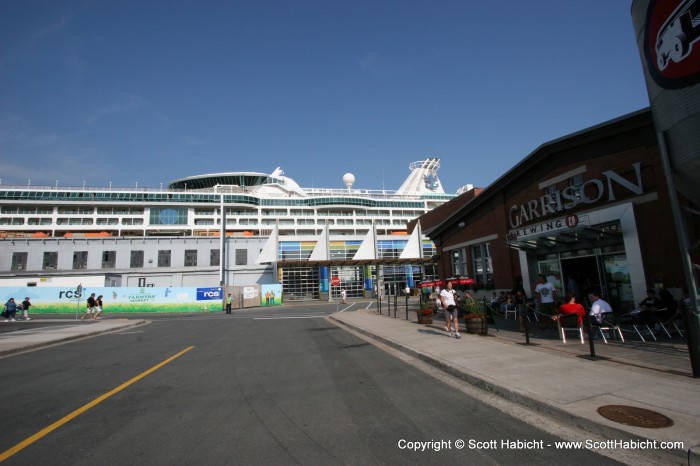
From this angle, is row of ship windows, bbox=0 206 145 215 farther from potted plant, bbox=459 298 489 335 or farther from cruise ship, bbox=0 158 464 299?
potted plant, bbox=459 298 489 335

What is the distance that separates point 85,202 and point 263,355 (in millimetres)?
82180

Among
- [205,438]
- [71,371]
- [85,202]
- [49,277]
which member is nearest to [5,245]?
[49,277]

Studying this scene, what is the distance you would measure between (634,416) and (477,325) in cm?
723

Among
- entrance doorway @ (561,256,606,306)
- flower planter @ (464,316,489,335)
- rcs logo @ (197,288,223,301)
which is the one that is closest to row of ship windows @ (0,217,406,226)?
rcs logo @ (197,288,223,301)

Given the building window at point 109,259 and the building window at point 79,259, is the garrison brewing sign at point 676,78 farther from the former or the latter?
the building window at point 79,259

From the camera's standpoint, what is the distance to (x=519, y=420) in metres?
4.63

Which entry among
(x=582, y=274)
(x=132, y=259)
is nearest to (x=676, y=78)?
(x=582, y=274)

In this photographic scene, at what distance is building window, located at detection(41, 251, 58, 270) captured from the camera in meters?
53.9

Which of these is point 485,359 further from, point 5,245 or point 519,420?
point 5,245

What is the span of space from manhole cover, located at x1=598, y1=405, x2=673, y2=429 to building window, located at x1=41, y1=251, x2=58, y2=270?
2645 inches

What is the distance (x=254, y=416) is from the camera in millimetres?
5027

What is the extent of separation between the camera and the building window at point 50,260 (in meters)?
53.9

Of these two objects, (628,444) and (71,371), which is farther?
(71,371)

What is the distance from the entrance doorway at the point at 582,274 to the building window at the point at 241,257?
156ft
